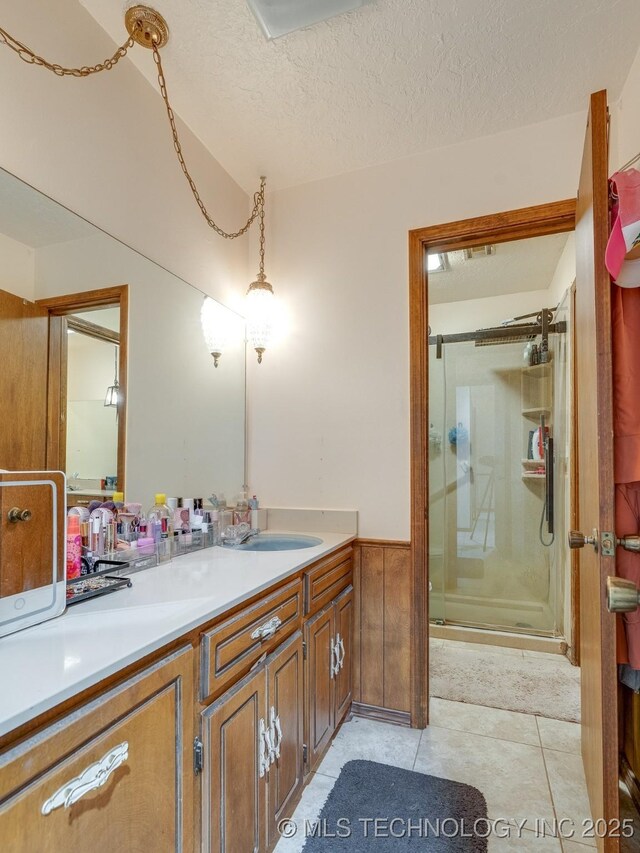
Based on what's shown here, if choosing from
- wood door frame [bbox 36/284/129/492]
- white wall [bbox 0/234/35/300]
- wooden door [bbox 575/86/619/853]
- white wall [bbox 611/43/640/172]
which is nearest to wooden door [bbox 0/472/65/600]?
wood door frame [bbox 36/284/129/492]

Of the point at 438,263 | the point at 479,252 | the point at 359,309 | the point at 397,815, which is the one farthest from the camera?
the point at 438,263

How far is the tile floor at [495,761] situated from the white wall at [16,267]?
177 cm

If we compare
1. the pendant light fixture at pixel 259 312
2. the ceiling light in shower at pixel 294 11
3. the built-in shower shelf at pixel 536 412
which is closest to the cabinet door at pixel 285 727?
the pendant light fixture at pixel 259 312

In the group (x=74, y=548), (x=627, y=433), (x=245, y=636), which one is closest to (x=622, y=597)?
(x=627, y=433)

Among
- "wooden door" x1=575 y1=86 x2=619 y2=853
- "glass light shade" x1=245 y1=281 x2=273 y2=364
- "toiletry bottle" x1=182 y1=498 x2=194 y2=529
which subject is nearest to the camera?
"wooden door" x1=575 y1=86 x2=619 y2=853

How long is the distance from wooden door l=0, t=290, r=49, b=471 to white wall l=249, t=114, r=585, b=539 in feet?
3.98

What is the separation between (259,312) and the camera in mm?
2232

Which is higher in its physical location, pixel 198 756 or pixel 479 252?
pixel 479 252

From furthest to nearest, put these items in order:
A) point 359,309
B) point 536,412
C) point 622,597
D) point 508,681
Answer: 1. point 536,412
2. point 508,681
3. point 359,309
4. point 622,597

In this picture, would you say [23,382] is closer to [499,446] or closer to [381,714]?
[381,714]

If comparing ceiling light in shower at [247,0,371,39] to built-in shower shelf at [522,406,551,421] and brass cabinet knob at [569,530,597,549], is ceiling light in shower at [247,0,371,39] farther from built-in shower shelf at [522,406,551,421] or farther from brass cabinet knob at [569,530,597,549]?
built-in shower shelf at [522,406,551,421]

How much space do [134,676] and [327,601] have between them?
1.03 metres

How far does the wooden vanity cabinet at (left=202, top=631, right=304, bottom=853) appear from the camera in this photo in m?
0.99

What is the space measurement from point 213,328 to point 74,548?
121 centimetres
